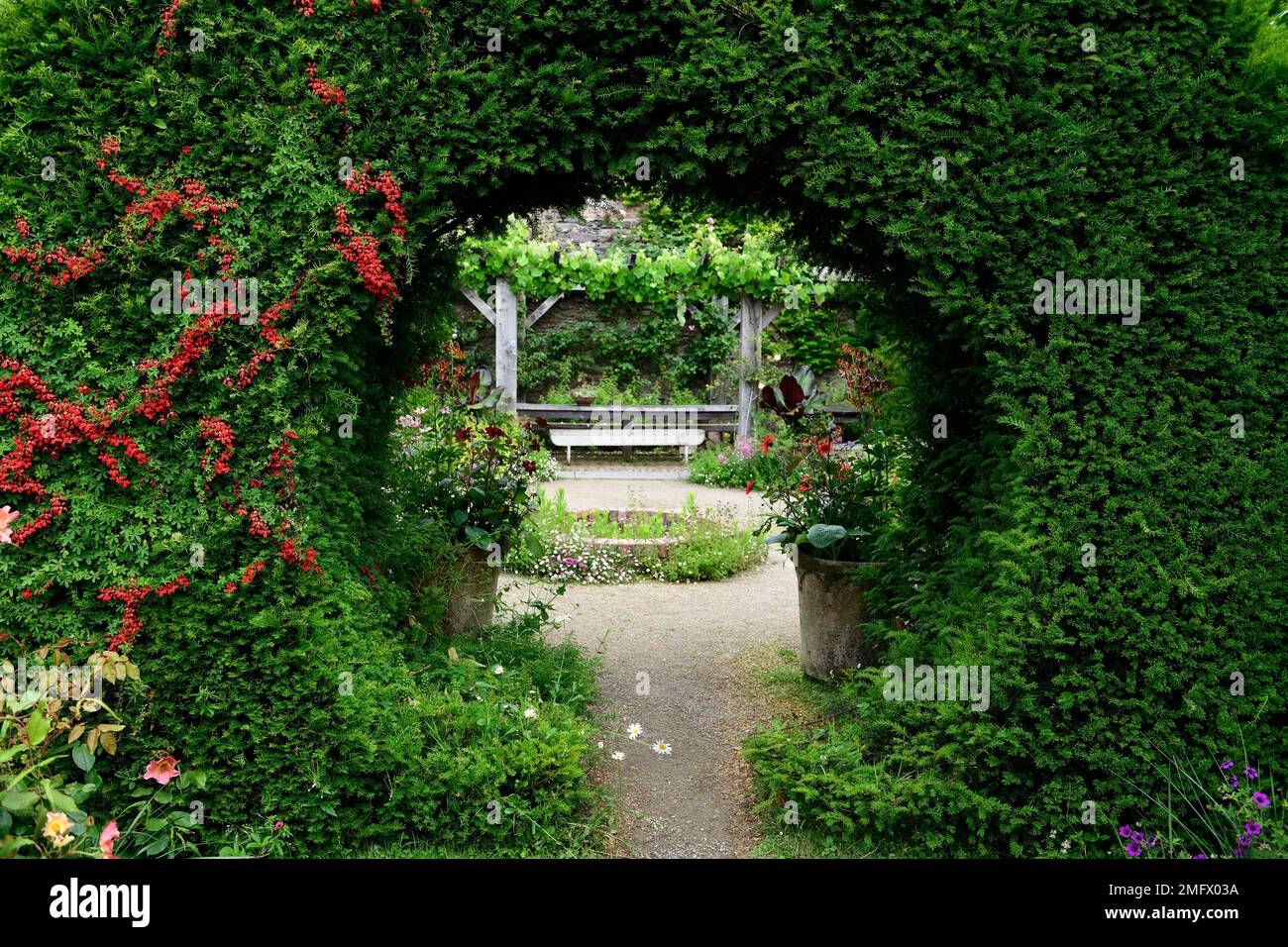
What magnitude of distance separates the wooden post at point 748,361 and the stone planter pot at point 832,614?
7.83m

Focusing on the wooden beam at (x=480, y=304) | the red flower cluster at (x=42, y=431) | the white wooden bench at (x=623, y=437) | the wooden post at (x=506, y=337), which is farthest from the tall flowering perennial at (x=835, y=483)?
the wooden beam at (x=480, y=304)

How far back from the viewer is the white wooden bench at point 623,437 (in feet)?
42.1

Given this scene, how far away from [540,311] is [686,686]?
9476mm

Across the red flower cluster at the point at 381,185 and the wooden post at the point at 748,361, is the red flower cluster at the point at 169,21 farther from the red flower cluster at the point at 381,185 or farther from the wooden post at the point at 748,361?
the wooden post at the point at 748,361

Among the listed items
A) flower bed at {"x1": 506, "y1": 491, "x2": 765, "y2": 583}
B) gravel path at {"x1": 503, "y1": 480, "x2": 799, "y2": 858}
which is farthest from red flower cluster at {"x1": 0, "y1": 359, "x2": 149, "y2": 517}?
flower bed at {"x1": 506, "y1": 491, "x2": 765, "y2": 583}

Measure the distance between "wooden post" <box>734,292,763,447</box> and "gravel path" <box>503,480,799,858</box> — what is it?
4.28 metres

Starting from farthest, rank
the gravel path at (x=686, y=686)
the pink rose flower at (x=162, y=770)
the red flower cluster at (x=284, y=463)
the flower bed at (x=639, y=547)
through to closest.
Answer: the flower bed at (x=639, y=547)
the gravel path at (x=686, y=686)
the red flower cluster at (x=284, y=463)
the pink rose flower at (x=162, y=770)

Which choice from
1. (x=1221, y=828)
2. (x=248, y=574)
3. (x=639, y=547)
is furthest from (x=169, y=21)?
(x=639, y=547)

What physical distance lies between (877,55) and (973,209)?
73 cm

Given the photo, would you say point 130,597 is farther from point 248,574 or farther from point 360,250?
point 360,250

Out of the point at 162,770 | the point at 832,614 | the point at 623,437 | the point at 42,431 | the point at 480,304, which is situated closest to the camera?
the point at 162,770

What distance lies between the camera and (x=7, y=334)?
3244 millimetres

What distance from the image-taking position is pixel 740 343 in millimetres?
13609

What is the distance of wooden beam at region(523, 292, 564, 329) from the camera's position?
45.2ft
